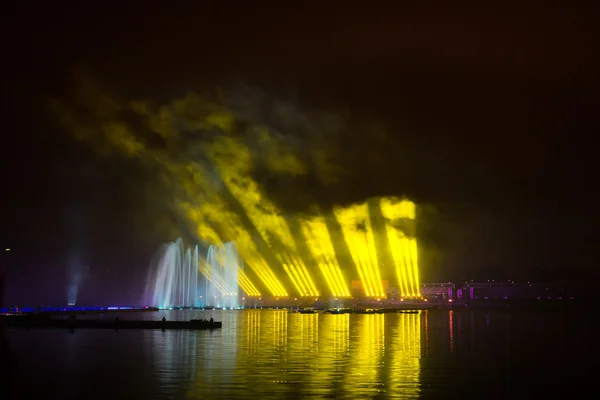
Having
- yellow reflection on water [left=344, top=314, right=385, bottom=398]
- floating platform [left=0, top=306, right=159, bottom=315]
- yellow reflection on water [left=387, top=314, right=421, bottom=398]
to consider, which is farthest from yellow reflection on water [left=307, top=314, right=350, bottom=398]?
floating platform [left=0, top=306, right=159, bottom=315]

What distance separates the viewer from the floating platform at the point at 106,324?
54656mm

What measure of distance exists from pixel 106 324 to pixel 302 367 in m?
34.8

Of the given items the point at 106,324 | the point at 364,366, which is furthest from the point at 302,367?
the point at 106,324

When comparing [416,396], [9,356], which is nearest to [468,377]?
[416,396]

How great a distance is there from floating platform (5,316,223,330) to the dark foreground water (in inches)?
401

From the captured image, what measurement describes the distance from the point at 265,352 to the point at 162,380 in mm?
10503

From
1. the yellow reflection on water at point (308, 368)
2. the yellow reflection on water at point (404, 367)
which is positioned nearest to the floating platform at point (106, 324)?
the yellow reflection on water at point (308, 368)

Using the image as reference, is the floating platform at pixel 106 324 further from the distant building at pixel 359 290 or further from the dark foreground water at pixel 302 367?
the distant building at pixel 359 290

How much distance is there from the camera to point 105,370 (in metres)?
26.9

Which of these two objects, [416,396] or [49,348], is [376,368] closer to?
[416,396]

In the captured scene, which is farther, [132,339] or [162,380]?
[132,339]

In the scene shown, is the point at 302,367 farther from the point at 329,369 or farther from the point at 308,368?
the point at 329,369

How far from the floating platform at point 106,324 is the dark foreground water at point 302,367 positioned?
10189 mm

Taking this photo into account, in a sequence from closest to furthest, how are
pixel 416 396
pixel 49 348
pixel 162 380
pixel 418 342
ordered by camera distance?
pixel 416 396 → pixel 162 380 → pixel 49 348 → pixel 418 342
